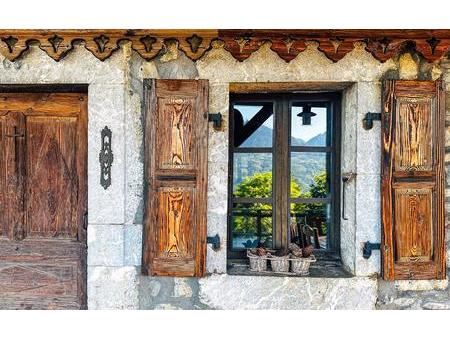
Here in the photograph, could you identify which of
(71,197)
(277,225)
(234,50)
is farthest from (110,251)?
(234,50)

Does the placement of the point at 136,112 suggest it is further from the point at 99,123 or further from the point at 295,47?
the point at 295,47

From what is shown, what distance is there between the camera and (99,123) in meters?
2.35

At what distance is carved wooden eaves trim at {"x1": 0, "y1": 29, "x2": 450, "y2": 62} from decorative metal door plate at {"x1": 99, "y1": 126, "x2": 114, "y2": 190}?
57cm

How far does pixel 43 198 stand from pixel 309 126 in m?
2.26

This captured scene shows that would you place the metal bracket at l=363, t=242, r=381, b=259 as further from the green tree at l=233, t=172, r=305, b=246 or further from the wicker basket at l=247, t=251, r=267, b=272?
the wicker basket at l=247, t=251, r=267, b=272

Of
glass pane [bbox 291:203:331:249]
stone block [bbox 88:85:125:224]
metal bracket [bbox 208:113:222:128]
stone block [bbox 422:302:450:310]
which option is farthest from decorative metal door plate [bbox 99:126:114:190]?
stone block [bbox 422:302:450:310]

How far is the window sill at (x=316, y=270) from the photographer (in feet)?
7.87

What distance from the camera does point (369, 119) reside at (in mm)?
2320

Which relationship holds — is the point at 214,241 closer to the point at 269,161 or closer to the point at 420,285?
the point at 269,161

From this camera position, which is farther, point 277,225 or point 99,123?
point 277,225

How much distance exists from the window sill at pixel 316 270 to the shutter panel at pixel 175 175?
296 mm

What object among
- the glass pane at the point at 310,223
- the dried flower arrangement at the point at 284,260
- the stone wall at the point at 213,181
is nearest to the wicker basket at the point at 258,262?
the dried flower arrangement at the point at 284,260

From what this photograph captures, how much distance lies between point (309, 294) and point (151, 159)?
1.57 m

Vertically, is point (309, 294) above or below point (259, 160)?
below
